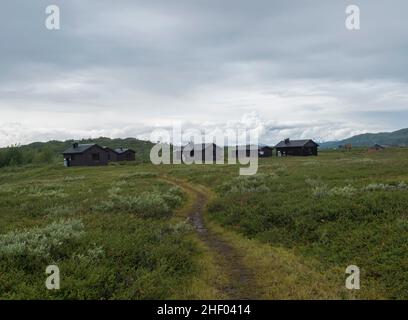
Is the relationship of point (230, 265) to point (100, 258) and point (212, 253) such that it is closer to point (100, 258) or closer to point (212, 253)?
point (212, 253)

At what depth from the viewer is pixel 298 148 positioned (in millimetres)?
108938

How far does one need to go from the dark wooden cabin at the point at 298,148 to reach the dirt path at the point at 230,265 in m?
90.4

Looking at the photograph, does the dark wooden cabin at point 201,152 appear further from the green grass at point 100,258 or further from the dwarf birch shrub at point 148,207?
the green grass at point 100,258

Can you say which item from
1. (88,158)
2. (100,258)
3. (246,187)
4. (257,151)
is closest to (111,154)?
(88,158)

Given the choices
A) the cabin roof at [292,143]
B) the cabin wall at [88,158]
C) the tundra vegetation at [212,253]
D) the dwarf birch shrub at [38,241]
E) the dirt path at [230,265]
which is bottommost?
the dirt path at [230,265]

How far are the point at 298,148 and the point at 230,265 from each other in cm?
9934

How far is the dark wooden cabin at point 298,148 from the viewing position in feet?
354

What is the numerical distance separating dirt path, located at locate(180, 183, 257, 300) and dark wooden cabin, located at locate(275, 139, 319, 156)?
90415 millimetres

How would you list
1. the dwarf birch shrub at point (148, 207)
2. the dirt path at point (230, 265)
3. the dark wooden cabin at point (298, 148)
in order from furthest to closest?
the dark wooden cabin at point (298, 148) → the dwarf birch shrub at point (148, 207) → the dirt path at point (230, 265)

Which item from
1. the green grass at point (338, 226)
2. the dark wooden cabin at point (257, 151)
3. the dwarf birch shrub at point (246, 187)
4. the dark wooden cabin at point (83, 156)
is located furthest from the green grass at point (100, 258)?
the dark wooden cabin at point (257, 151)
